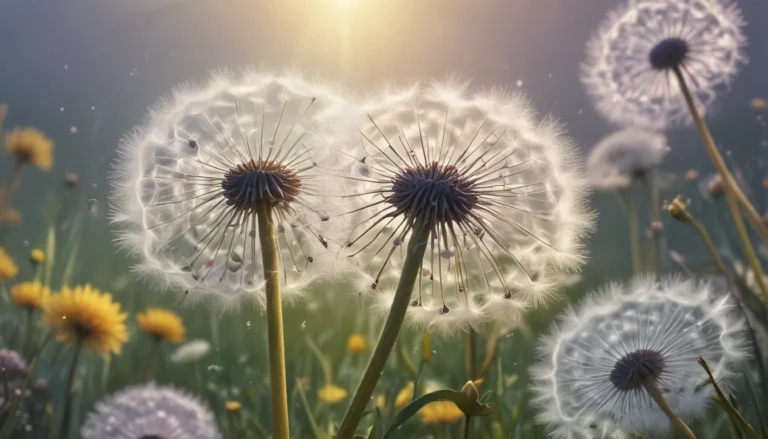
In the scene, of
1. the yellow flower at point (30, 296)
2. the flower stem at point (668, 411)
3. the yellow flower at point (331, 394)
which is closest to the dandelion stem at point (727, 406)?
the flower stem at point (668, 411)

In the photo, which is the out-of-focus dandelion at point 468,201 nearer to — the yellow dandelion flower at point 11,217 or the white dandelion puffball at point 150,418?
the white dandelion puffball at point 150,418

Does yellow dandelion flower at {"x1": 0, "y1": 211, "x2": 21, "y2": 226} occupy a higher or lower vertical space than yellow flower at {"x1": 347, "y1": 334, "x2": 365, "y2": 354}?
higher

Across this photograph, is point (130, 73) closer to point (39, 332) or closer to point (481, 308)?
point (39, 332)

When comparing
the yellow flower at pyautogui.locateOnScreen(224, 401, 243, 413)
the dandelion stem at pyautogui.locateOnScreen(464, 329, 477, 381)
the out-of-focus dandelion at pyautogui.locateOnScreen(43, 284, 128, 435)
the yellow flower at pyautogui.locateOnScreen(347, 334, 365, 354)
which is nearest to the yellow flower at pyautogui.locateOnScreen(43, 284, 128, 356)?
the out-of-focus dandelion at pyautogui.locateOnScreen(43, 284, 128, 435)

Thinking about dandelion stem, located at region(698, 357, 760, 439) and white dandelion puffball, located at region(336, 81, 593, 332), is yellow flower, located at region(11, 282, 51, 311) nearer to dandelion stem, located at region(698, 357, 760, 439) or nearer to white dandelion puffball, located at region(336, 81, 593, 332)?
white dandelion puffball, located at region(336, 81, 593, 332)

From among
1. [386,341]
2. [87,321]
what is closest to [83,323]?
[87,321]

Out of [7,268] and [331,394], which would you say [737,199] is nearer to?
[331,394]

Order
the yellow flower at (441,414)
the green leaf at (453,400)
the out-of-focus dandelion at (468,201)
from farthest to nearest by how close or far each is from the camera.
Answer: the yellow flower at (441,414)
the out-of-focus dandelion at (468,201)
the green leaf at (453,400)
